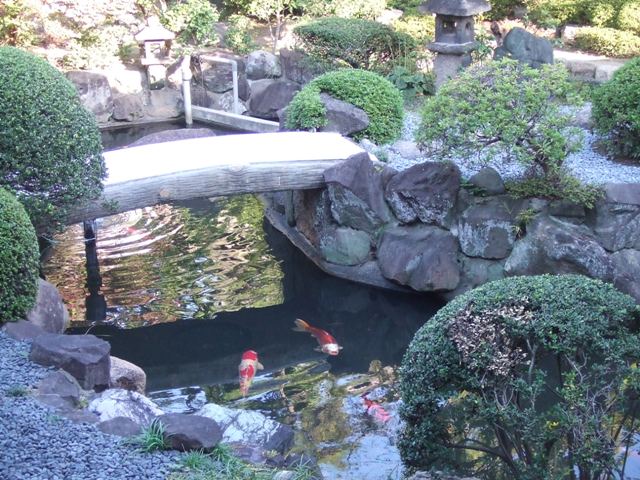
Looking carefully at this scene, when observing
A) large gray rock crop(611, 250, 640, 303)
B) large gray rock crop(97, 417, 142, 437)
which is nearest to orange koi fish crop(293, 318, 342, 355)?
large gray rock crop(611, 250, 640, 303)

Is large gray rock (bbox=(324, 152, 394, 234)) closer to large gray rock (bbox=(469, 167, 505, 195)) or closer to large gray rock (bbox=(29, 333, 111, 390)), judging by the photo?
large gray rock (bbox=(469, 167, 505, 195))

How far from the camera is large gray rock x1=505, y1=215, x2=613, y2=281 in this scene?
923 centimetres

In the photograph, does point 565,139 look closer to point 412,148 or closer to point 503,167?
point 503,167

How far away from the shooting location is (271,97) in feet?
55.2

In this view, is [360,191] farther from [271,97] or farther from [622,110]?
[271,97]

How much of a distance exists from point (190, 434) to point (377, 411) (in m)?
2.65

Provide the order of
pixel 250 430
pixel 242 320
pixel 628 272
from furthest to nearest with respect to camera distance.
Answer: pixel 242 320, pixel 628 272, pixel 250 430

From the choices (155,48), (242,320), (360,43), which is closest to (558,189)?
(242,320)

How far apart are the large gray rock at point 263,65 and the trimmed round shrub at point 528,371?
41.8ft

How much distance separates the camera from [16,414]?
18.9ft

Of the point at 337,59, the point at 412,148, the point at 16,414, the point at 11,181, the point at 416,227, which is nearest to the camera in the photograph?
the point at 16,414

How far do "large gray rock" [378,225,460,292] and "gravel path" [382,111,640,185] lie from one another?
85cm

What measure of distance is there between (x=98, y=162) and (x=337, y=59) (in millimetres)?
7528

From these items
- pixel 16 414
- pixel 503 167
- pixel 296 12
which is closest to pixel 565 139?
pixel 503 167
